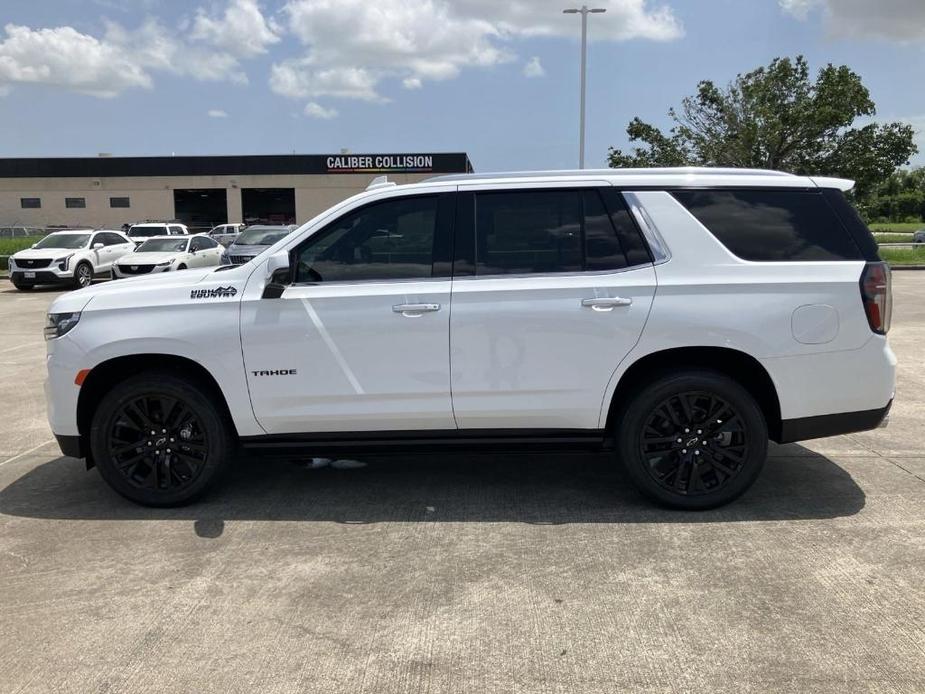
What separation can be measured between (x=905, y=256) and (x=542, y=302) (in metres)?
27.5

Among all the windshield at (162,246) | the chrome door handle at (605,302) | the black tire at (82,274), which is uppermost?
the windshield at (162,246)

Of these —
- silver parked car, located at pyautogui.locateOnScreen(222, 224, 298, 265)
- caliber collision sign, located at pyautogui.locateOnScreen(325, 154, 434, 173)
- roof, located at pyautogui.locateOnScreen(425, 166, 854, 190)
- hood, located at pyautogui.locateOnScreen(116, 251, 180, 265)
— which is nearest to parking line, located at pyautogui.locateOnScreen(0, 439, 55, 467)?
roof, located at pyautogui.locateOnScreen(425, 166, 854, 190)

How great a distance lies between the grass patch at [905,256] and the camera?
26234mm

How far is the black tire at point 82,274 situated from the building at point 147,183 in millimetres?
34978

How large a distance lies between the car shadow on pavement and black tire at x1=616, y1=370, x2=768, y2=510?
168 mm

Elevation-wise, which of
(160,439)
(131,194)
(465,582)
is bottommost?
(465,582)

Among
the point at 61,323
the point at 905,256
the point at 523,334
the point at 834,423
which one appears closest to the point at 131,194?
the point at 905,256

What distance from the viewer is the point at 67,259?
66.3 feet

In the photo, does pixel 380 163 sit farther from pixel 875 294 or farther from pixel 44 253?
pixel 875 294

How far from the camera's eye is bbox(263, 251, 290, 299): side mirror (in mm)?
4332

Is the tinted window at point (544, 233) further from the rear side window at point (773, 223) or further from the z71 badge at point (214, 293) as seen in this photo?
the z71 badge at point (214, 293)

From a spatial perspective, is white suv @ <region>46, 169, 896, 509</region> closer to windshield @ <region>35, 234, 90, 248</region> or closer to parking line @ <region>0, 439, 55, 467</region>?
parking line @ <region>0, 439, 55, 467</region>

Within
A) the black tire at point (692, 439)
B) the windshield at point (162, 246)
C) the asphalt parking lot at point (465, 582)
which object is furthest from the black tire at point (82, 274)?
the black tire at point (692, 439)

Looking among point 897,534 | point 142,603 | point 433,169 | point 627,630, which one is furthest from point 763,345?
point 433,169
